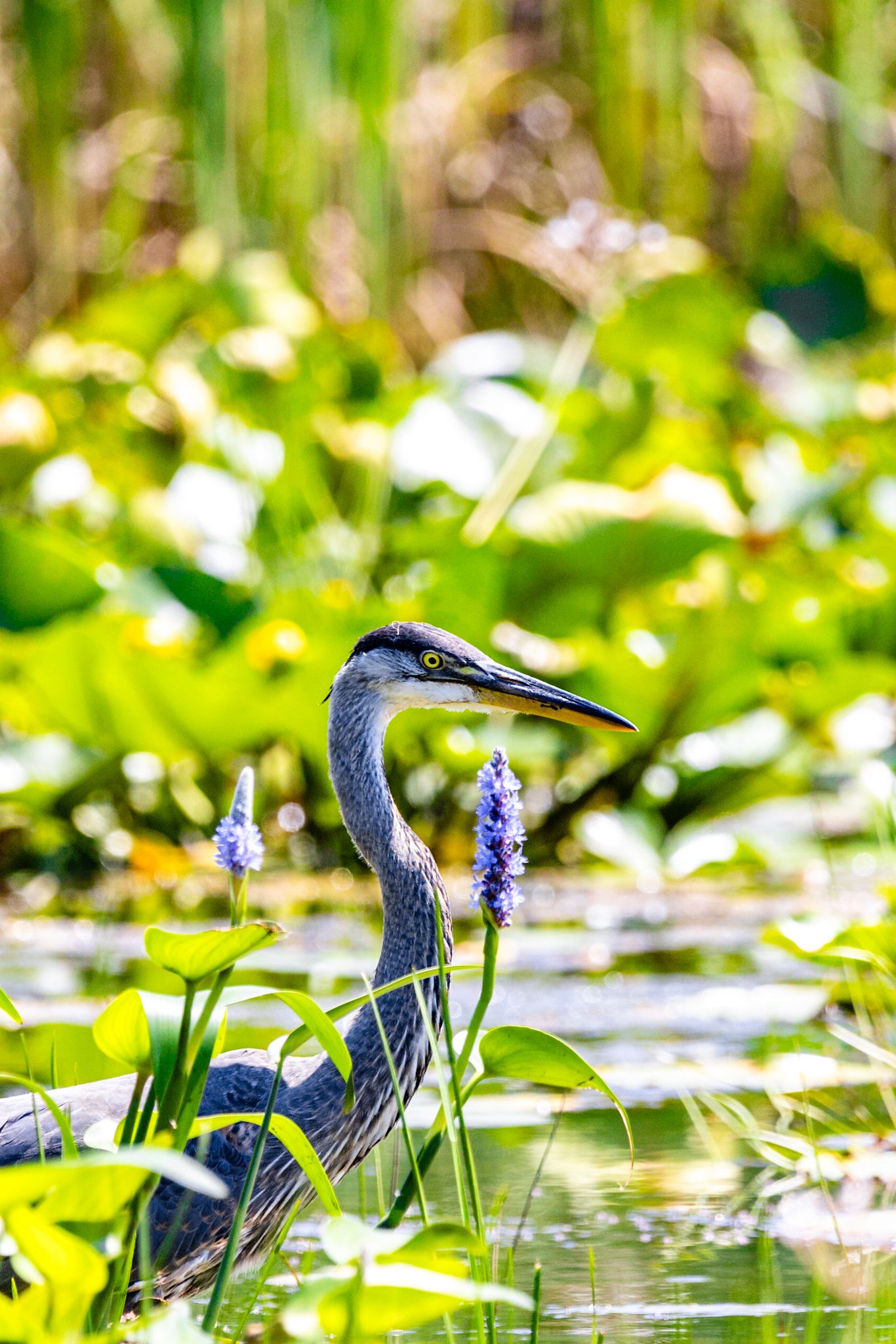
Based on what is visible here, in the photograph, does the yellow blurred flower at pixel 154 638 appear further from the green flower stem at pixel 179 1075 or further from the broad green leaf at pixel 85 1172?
the broad green leaf at pixel 85 1172

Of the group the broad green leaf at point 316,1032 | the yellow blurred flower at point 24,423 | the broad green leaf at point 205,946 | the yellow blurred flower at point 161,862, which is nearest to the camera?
the broad green leaf at point 205,946

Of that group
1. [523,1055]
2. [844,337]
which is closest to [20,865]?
[523,1055]

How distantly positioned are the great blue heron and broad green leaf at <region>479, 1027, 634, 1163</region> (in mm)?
490

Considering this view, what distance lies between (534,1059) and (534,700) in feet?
2.61

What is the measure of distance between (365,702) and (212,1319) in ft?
3.52

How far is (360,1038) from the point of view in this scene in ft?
7.95

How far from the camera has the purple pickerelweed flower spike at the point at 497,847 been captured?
5.67ft

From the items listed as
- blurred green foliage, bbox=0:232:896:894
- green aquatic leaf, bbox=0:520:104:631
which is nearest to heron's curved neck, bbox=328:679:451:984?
blurred green foliage, bbox=0:232:896:894

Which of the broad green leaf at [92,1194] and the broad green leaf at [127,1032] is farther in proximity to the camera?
the broad green leaf at [127,1032]

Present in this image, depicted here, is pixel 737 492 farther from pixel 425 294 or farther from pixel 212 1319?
pixel 212 1319

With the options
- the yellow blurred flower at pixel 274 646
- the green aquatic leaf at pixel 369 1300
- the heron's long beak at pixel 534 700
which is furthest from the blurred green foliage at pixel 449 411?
the green aquatic leaf at pixel 369 1300

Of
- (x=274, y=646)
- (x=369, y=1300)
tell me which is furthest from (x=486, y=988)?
(x=274, y=646)

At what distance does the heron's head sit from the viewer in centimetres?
256

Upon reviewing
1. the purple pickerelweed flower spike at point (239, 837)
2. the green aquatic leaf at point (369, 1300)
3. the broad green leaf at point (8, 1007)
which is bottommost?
the green aquatic leaf at point (369, 1300)
